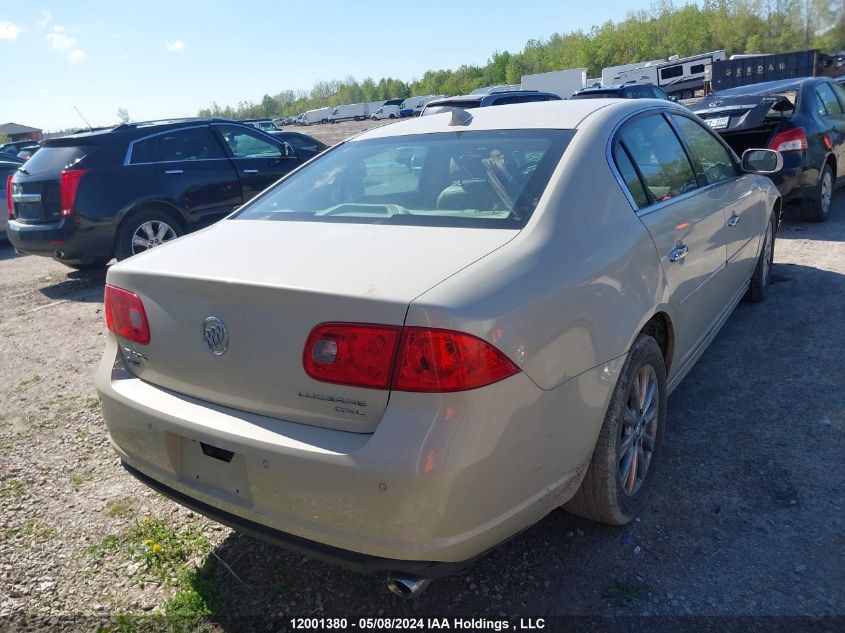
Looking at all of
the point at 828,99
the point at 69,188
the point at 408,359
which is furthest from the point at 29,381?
the point at 828,99

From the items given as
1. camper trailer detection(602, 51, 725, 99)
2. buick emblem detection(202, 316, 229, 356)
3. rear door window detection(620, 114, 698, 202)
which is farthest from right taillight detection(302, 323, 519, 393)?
camper trailer detection(602, 51, 725, 99)

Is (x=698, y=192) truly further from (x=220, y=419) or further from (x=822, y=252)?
(x=822, y=252)

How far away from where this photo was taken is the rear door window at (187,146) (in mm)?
8180

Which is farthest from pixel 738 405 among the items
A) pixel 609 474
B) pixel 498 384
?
pixel 498 384

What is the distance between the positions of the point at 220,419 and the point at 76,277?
7531 millimetres

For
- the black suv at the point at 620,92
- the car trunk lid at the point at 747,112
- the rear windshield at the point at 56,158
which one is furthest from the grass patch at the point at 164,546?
the black suv at the point at 620,92

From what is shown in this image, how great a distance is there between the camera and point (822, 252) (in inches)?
258

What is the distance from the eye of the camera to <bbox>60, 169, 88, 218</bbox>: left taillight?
749 centimetres

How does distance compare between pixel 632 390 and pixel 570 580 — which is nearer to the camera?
pixel 570 580

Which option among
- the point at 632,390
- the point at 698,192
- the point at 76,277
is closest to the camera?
the point at 632,390

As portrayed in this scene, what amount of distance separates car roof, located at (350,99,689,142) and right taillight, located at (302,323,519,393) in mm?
1409

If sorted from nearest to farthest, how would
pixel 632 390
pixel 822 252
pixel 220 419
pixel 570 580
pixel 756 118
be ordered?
pixel 220 419 → pixel 570 580 → pixel 632 390 → pixel 822 252 → pixel 756 118

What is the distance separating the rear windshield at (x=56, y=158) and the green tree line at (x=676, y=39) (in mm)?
83206

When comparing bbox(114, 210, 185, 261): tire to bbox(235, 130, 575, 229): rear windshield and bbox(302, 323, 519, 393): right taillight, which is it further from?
bbox(302, 323, 519, 393): right taillight
